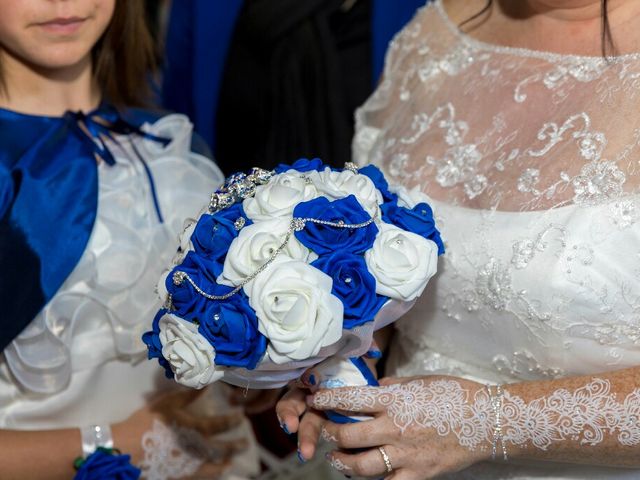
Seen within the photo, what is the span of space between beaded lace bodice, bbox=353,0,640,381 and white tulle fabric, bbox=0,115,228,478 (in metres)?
0.54

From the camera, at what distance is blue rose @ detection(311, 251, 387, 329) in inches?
58.3

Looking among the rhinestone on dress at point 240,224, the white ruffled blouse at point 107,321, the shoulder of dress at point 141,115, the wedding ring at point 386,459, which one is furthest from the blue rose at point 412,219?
the shoulder of dress at point 141,115

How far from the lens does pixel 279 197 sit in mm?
1552

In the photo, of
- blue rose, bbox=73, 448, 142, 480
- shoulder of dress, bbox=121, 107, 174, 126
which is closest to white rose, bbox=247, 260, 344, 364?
blue rose, bbox=73, 448, 142, 480

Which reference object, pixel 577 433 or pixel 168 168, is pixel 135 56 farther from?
pixel 577 433

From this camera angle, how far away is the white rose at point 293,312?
142cm

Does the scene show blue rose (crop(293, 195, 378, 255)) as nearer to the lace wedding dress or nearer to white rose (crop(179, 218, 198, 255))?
white rose (crop(179, 218, 198, 255))

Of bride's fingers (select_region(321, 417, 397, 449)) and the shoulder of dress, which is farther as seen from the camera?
the shoulder of dress

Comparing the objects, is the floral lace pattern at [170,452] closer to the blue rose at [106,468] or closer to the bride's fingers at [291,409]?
the blue rose at [106,468]

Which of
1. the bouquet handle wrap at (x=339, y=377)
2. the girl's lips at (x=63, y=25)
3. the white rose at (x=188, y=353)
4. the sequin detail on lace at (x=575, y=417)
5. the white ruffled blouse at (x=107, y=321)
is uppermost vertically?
the girl's lips at (x=63, y=25)

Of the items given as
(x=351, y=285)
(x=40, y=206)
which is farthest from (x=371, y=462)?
(x=40, y=206)

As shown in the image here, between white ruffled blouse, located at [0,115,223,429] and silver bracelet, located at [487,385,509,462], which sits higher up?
silver bracelet, located at [487,385,509,462]

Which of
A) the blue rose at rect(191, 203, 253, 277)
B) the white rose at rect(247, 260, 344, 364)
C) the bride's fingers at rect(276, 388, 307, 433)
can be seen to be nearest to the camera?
the white rose at rect(247, 260, 344, 364)

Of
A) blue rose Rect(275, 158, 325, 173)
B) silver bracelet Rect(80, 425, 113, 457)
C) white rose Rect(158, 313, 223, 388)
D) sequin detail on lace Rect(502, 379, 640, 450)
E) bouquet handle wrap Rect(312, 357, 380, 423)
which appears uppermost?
blue rose Rect(275, 158, 325, 173)
